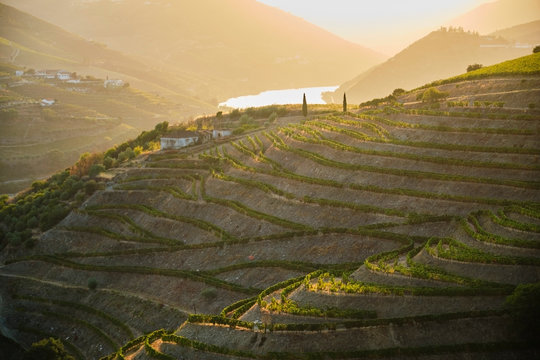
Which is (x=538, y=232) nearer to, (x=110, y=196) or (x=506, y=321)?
(x=506, y=321)

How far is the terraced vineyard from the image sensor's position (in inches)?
1545

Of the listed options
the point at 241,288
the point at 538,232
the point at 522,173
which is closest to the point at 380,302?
the point at 538,232

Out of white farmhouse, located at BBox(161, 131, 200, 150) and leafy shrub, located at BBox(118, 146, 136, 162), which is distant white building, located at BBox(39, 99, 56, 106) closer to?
leafy shrub, located at BBox(118, 146, 136, 162)

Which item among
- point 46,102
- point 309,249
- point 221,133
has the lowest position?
point 309,249

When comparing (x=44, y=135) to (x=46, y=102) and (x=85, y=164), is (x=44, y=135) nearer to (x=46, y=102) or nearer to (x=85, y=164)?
(x=46, y=102)

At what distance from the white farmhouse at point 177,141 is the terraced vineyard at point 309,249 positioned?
346 inches

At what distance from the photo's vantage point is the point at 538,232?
4428cm

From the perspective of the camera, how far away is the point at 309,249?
63.2 meters

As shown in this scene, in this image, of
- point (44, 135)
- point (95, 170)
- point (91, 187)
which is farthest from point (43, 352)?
point (44, 135)

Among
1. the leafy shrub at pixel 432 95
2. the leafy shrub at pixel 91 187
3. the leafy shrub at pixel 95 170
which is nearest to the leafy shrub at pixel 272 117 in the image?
the leafy shrub at pixel 95 170

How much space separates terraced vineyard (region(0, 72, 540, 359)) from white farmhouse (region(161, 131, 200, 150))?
8.79m

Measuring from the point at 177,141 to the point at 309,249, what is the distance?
187 ft

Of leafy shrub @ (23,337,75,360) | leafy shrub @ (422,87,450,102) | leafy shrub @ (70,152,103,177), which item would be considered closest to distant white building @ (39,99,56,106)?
leafy shrub @ (70,152,103,177)

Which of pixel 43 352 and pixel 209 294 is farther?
pixel 209 294
